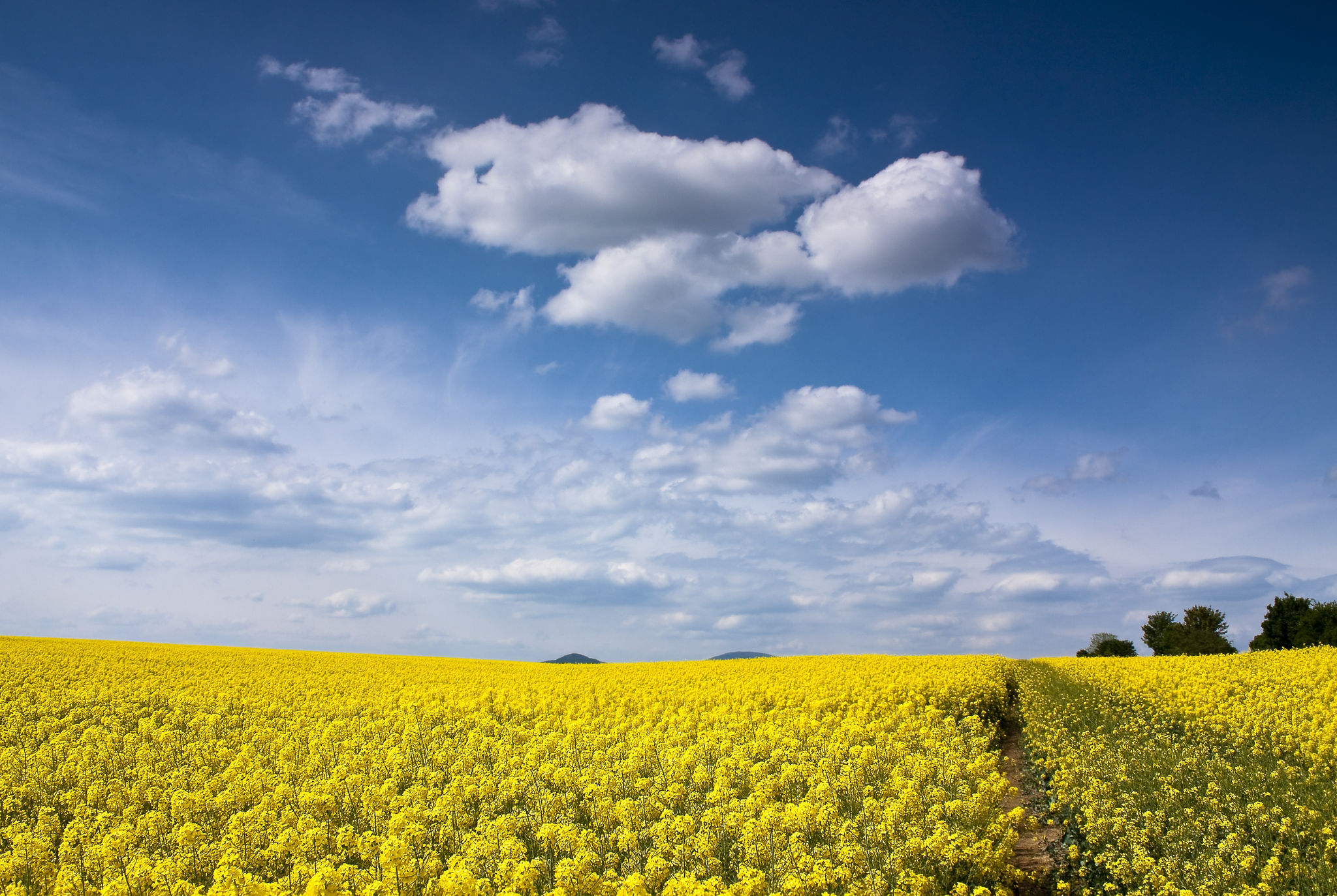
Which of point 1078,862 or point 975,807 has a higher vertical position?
point 975,807

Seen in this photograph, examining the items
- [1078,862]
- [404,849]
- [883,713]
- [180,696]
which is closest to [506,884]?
[404,849]

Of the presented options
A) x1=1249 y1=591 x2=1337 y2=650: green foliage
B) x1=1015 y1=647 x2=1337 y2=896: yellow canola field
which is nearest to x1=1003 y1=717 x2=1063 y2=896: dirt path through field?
x1=1015 y1=647 x2=1337 y2=896: yellow canola field

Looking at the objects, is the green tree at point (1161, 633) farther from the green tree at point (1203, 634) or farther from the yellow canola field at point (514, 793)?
the yellow canola field at point (514, 793)

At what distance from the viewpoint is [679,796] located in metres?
10.2

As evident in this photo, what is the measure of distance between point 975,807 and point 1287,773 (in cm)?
640

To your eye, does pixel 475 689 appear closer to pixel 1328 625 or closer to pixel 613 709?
pixel 613 709

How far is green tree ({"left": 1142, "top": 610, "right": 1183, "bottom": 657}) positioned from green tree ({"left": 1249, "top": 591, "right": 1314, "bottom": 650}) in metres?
5.25

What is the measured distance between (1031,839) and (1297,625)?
55.8 m

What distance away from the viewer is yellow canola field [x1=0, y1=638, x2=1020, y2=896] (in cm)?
783

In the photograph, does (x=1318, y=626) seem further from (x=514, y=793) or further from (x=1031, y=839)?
(x=514, y=793)

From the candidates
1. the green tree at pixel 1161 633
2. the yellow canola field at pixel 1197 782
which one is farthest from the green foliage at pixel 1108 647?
the yellow canola field at pixel 1197 782

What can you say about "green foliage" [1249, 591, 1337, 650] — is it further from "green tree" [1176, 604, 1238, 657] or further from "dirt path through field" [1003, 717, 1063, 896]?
"dirt path through field" [1003, 717, 1063, 896]

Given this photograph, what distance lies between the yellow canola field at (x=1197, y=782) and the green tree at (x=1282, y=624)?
136 ft

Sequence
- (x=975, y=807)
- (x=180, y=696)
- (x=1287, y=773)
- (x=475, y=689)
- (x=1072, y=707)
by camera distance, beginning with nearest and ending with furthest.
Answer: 1. (x=975, y=807)
2. (x=1287, y=773)
3. (x=1072, y=707)
4. (x=180, y=696)
5. (x=475, y=689)
